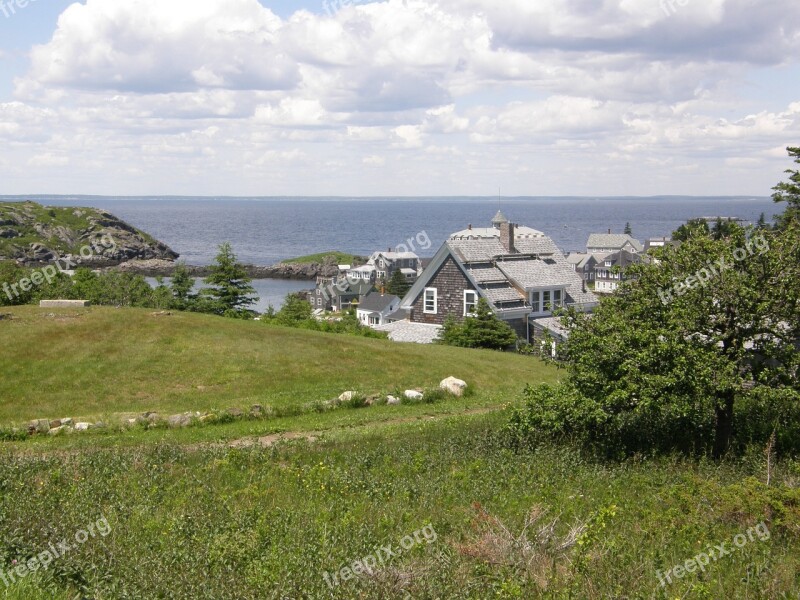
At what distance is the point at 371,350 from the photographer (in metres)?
34.4

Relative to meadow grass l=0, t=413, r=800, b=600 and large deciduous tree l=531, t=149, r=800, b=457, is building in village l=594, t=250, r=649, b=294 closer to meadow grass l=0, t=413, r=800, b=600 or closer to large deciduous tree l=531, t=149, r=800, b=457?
large deciduous tree l=531, t=149, r=800, b=457

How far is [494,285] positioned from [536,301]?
3.29 meters

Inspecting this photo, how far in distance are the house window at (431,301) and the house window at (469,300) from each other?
8.46 feet

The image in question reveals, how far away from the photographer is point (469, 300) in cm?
5247

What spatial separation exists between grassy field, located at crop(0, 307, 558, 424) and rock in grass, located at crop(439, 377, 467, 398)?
76cm

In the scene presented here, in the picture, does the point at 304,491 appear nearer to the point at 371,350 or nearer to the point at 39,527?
the point at 39,527

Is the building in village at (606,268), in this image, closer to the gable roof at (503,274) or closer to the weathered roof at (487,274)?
the gable roof at (503,274)

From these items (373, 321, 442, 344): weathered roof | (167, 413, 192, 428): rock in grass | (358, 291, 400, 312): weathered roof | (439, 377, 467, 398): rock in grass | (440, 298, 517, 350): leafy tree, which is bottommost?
(358, 291, 400, 312): weathered roof

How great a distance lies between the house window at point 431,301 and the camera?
54469mm

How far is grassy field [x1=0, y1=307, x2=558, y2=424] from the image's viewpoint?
86.8 ft

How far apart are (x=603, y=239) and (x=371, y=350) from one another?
5783 inches

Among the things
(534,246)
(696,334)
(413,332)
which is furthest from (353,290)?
(696,334)

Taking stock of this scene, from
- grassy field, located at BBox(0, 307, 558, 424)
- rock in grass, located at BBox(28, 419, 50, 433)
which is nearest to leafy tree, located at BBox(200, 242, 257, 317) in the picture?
grassy field, located at BBox(0, 307, 558, 424)

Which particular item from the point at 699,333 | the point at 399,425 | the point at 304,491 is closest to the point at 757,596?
the point at 304,491
